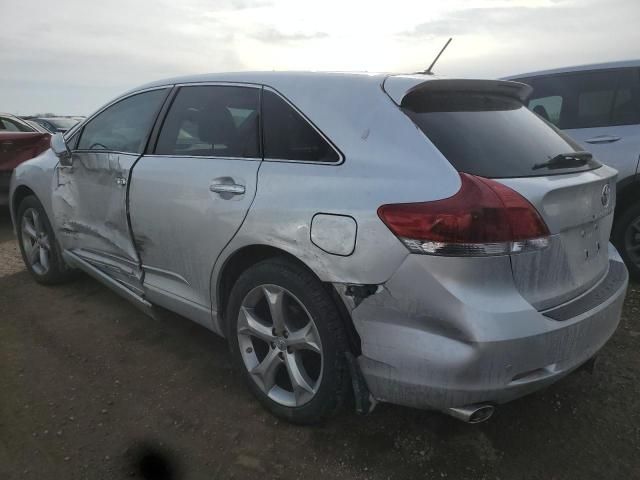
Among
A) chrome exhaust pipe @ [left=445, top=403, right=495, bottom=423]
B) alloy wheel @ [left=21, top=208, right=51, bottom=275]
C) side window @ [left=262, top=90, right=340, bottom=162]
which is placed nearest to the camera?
chrome exhaust pipe @ [left=445, top=403, right=495, bottom=423]

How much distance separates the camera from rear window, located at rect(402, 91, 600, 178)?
1.96m

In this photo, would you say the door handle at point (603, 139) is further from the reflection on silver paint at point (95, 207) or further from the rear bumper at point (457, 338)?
the reflection on silver paint at point (95, 207)

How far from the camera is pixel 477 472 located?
2100 mm

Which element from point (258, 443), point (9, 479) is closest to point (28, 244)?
point (9, 479)

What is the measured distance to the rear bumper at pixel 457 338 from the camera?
69.7 inches

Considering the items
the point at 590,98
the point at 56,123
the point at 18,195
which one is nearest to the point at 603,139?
the point at 590,98

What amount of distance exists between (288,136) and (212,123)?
2.11ft

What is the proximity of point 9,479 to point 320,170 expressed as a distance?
1.80m

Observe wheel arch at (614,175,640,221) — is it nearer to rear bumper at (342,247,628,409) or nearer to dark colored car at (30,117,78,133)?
rear bumper at (342,247,628,409)

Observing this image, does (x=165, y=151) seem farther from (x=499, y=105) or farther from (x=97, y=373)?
(x=499, y=105)

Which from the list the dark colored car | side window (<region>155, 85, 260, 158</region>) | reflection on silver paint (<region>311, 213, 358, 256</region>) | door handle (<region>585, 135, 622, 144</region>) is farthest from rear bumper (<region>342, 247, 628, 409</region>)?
the dark colored car

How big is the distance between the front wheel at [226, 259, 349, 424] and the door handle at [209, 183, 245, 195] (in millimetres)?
364

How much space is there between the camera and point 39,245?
418 centimetres

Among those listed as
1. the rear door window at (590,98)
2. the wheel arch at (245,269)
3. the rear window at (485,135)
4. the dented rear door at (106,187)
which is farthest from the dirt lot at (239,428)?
the rear door window at (590,98)
